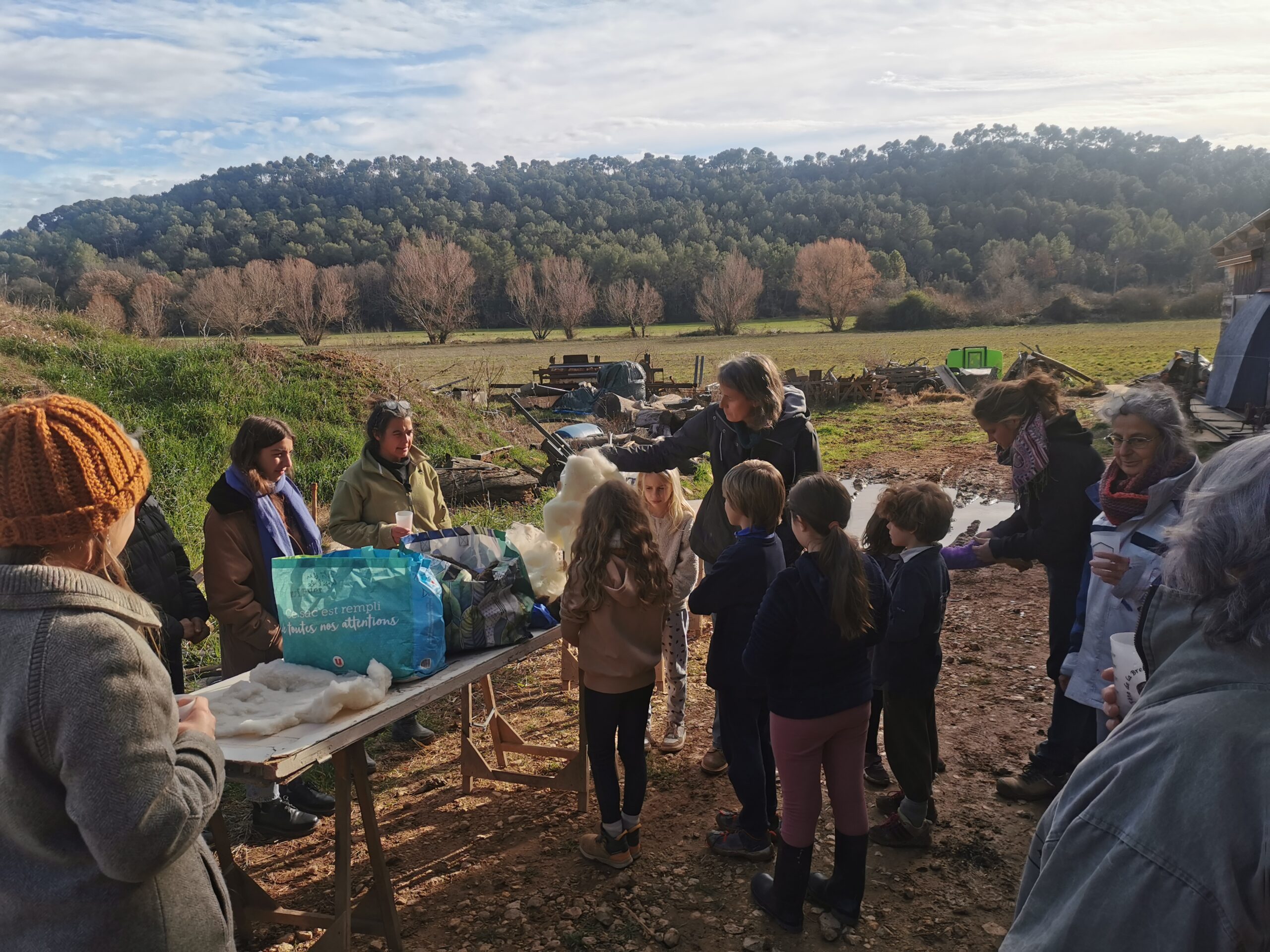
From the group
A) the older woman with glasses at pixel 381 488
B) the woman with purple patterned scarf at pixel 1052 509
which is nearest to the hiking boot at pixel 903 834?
the woman with purple patterned scarf at pixel 1052 509

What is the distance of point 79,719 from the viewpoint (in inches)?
53.2

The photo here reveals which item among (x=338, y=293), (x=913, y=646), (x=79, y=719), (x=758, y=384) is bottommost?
(x=913, y=646)

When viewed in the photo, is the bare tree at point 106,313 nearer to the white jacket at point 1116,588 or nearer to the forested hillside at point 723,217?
the white jacket at point 1116,588

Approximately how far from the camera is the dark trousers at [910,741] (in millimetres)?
3369

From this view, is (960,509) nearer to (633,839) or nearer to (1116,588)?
(1116,588)

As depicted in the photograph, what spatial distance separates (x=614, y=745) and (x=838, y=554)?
1297mm

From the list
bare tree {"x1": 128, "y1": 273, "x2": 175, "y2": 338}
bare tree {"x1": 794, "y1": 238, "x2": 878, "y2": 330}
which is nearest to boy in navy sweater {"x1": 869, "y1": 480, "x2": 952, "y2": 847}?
bare tree {"x1": 128, "y1": 273, "x2": 175, "y2": 338}

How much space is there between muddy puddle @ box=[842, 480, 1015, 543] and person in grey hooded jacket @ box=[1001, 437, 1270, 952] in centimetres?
820

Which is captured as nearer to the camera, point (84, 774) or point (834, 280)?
point (84, 774)

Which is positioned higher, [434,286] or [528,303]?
[434,286]

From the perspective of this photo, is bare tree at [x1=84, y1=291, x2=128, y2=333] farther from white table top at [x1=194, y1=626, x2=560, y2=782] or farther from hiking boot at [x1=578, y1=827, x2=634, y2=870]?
hiking boot at [x1=578, y1=827, x2=634, y2=870]

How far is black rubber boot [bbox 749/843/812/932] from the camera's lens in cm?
295

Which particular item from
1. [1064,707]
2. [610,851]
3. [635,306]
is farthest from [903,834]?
[635,306]

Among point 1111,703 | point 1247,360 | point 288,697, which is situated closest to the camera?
point 1111,703
